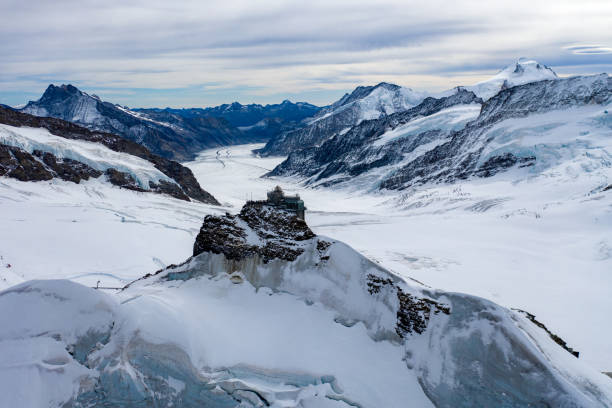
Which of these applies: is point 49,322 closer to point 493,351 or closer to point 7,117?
point 493,351

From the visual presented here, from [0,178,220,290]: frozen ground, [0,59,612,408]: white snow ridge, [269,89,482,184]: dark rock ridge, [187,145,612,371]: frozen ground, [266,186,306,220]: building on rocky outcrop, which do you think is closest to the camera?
[0,59,612,408]: white snow ridge

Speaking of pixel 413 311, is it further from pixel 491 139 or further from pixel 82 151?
pixel 491 139

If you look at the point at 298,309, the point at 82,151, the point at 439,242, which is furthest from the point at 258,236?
the point at 82,151

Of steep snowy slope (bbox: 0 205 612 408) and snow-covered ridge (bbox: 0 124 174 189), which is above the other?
snow-covered ridge (bbox: 0 124 174 189)

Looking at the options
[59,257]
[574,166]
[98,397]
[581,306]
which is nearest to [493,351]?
[98,397]

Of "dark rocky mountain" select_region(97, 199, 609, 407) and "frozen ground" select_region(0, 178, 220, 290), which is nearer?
"dark rocky mountain" select_region(97, 199, 609, 407)

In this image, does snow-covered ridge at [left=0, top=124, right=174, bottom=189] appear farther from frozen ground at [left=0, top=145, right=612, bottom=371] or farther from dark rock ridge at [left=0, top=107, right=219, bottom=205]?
frozen ground at [left=0, top=145, right=612, bottom=371]

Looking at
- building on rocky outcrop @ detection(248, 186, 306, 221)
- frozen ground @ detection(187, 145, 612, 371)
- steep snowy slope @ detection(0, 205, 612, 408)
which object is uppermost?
building on rocky outcrop @ detection(248, 186, 306, 221)

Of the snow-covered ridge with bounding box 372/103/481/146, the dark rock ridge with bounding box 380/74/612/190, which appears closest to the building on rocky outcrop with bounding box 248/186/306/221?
the dark rock ridge with bounding box 380/74/612/190
